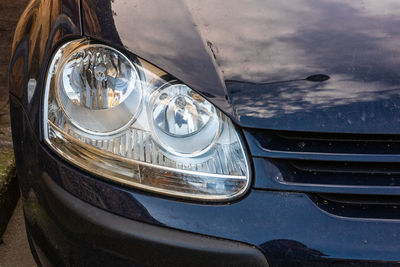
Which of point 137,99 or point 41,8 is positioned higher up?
point 41,8

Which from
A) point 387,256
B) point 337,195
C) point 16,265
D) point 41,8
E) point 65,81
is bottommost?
point 16,265

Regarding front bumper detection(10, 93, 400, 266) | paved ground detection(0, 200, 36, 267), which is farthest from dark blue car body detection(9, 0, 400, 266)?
paved ground detection(0, 200, 36, 267)

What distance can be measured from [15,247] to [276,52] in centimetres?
159

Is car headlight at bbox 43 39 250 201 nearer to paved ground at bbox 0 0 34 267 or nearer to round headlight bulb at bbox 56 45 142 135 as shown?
round headlight bulb at bbox 56 45 142 135

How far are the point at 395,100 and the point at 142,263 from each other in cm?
77

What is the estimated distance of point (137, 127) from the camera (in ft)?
4.76

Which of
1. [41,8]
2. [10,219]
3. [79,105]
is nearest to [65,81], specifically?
[79,105]

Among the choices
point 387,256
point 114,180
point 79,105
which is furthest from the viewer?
point 79,105

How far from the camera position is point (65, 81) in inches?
59.6

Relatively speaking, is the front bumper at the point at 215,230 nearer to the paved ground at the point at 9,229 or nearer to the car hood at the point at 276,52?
the car hood at the point at 276,52

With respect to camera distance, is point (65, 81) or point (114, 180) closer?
point (114, 180)

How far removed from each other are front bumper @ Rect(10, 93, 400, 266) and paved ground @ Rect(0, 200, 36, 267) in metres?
1.04

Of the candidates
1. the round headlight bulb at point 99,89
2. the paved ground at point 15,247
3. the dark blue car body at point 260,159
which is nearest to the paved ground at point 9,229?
the paved ground at point 15,247

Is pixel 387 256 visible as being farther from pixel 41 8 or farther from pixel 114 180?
pixel 41 8
